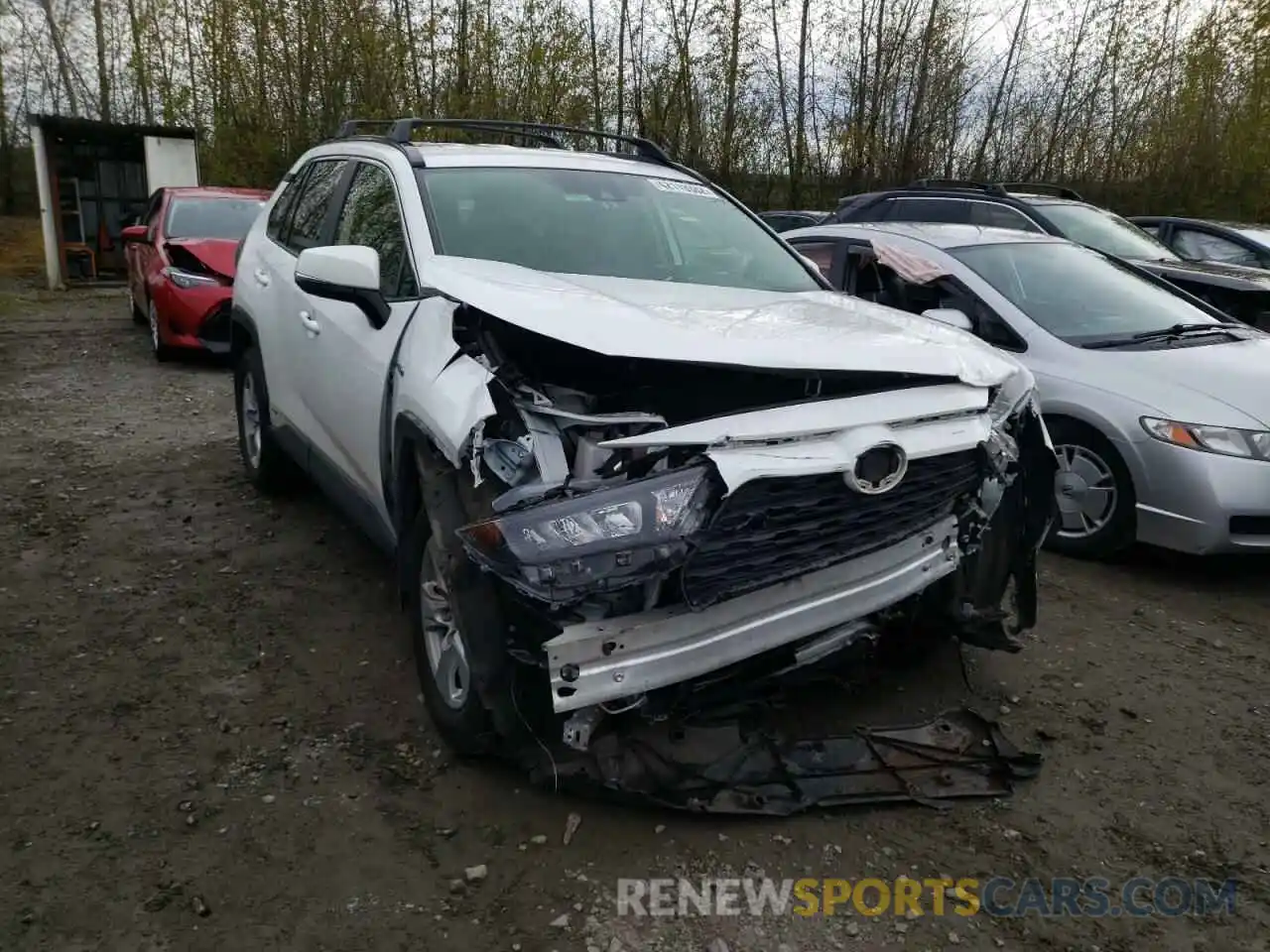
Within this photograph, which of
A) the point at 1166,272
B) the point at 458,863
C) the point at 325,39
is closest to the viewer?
the point at 458,863

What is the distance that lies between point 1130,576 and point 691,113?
55.1 feet

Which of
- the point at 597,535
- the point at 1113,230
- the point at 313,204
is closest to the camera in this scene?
the point at 597,535

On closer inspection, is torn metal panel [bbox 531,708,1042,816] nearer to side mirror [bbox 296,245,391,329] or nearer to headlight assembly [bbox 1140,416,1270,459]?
side mirror [bbox 296,245,391,329]

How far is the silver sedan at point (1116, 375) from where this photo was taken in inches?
177

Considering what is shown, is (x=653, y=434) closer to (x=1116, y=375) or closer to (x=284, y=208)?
(x=1116, y=375)

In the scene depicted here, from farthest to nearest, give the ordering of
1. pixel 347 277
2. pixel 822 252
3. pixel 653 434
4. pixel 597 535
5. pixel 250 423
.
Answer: pixel 822 252 → pixel 250 423 → pixel 347 277 → pixel 653 434 → pixel 597 535

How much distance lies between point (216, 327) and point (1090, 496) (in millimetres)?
7669

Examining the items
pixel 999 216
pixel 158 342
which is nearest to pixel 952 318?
pixel 999 216

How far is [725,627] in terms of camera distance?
2.63m

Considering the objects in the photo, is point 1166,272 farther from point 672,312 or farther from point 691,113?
point 691,113

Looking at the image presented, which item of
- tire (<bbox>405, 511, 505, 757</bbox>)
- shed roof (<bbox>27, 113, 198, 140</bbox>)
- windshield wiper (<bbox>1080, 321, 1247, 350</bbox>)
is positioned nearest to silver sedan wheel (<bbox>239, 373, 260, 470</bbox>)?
tire (<bbox>405, 511, 505, 757</bbox>)

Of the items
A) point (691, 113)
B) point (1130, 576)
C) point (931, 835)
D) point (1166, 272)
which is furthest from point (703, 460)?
point (691, 113)

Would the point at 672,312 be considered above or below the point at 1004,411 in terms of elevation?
above

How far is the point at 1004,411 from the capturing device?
3066 mm
